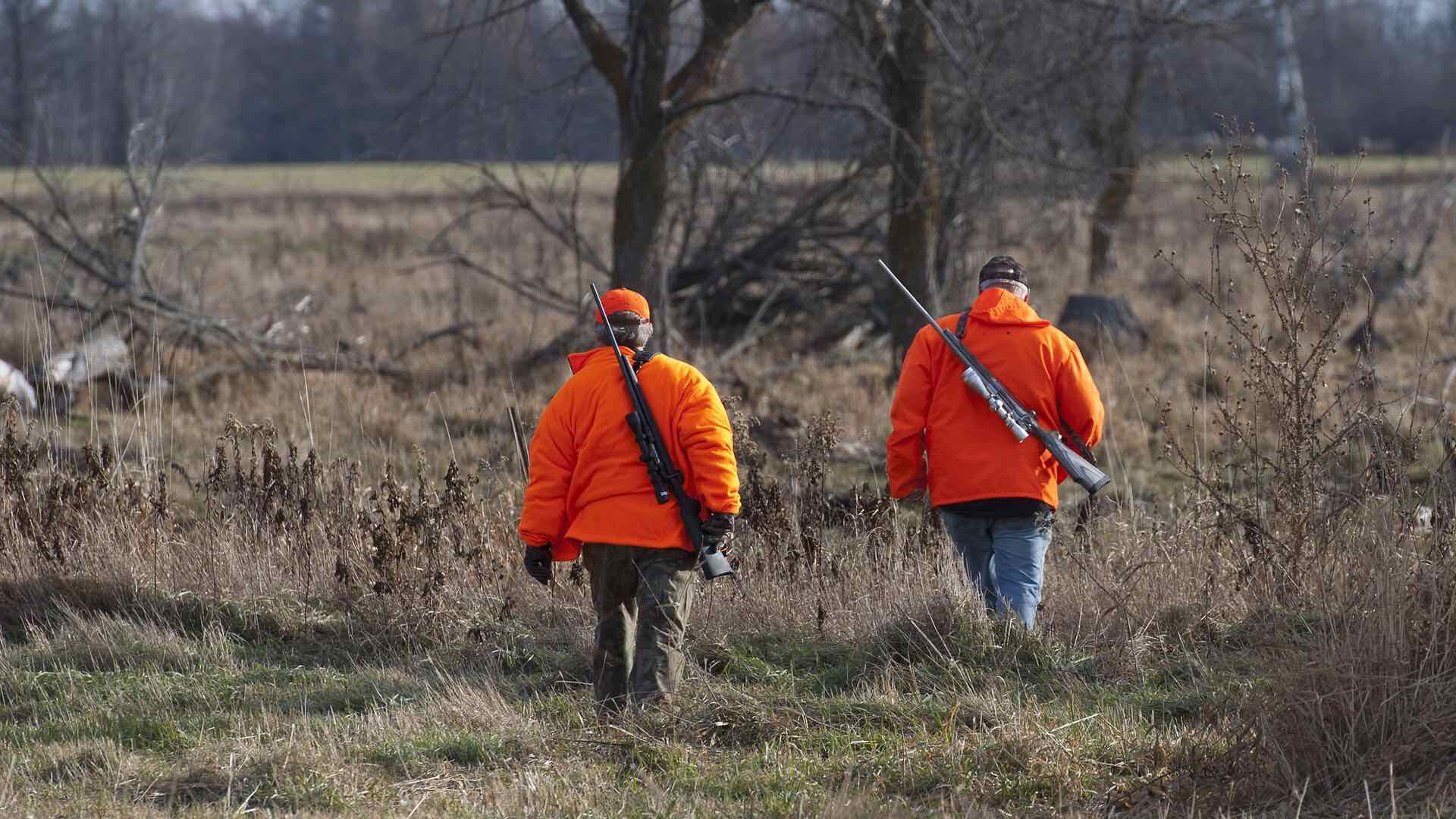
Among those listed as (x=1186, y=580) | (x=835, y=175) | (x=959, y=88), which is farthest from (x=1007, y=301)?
(x=835, y=175)

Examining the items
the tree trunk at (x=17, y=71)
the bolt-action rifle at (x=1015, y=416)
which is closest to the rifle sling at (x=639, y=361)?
the bolt-action rifle at (x=1015, y=416)

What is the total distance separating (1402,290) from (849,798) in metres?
15.3

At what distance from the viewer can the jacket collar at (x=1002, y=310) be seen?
5793mm

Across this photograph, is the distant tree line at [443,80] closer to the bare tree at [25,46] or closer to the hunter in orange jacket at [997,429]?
the bare tree at [25,46]

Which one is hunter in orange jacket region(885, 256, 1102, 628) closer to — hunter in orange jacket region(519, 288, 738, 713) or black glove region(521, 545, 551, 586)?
hunter in orange jacket region(519, 288, 738, 713)

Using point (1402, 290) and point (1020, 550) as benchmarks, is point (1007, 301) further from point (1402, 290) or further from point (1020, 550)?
point (1402, 290)

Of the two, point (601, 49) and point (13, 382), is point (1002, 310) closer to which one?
point (601, 49)

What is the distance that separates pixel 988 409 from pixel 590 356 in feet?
5.16

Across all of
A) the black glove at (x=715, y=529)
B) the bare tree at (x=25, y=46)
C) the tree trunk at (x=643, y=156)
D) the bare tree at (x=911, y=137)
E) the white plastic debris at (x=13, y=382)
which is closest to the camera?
the black glove at (x=715, y=529)

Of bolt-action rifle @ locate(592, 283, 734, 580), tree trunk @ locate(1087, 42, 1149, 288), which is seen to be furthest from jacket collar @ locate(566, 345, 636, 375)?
tree trunk @ locate(1087, 42, 1149, 288)

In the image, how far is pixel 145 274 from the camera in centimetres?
1372

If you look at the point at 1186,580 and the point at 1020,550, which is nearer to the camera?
the point at 1020,550

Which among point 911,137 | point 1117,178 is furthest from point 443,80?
point 1117,178

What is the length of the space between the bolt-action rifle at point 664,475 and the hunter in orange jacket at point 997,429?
42.6 inches
